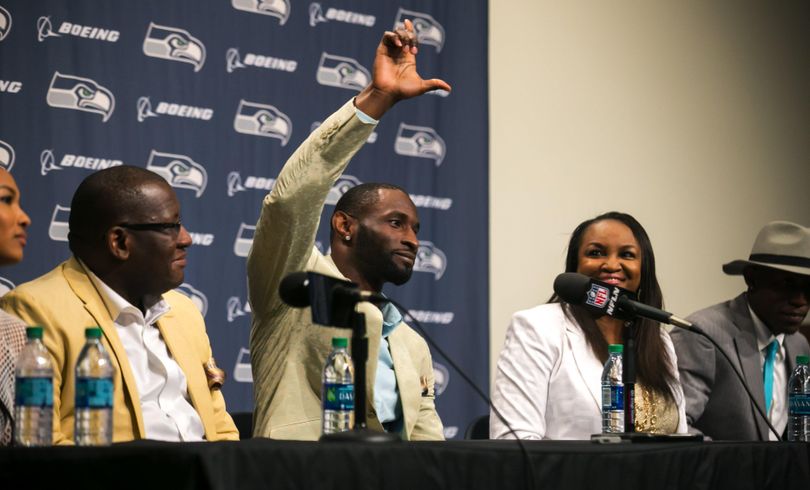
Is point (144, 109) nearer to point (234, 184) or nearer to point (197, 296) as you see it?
point (234, 184)

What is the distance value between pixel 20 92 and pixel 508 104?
103 inches

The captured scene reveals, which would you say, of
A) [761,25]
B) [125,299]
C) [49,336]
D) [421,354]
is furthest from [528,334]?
[761,25]

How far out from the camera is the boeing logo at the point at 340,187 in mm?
5219

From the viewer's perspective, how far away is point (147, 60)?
482 centimetres

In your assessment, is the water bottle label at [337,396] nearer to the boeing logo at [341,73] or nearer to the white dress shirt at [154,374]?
the white dress shirt at [154,374]

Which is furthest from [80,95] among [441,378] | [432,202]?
[441,378]

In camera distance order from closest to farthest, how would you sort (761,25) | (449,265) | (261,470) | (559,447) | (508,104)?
(261,470) < (559,447) < (449,265) < (508,104) < (761,25)

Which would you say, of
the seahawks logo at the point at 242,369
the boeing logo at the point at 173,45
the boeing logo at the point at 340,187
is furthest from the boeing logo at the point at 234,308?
the boeing logo at the point at 173,45

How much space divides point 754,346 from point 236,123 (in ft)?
8.03

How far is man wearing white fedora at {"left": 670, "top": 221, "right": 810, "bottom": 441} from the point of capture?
13.8ft

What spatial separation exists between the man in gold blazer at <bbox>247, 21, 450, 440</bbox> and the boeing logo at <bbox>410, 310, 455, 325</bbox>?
1.58 meters

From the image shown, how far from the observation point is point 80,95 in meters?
4.65

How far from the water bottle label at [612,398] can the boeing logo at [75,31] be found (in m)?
2.68

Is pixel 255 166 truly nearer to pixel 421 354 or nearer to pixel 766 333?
pixel 421 354
